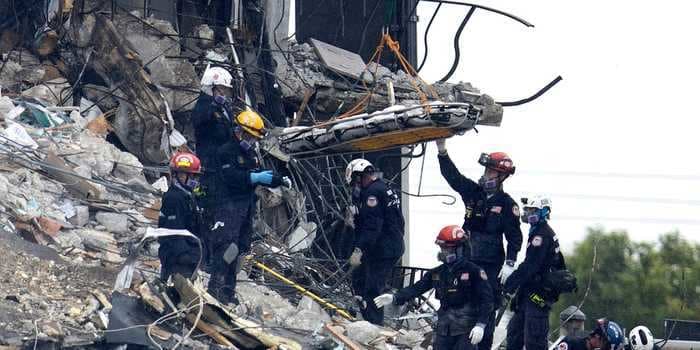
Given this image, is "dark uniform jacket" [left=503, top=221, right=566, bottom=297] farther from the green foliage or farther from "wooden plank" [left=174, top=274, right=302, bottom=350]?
the green foliage

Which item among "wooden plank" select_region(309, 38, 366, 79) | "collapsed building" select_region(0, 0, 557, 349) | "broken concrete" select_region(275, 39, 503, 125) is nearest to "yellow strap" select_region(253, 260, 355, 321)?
"collapsed building" select_region(0, 0, 557, 349)

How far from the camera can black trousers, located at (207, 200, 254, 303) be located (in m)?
16.1

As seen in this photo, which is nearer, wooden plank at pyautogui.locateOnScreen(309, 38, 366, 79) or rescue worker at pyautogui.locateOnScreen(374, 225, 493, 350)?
rescue worker at pyautogui.locateOnScreen(374, 225, 493, 350)

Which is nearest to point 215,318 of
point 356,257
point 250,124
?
point 250,124

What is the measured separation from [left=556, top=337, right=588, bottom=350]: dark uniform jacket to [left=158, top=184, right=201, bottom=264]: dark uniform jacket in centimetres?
360

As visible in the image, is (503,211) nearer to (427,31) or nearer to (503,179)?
(503,179)

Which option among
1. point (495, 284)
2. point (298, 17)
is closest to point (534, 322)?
point (495, 284)

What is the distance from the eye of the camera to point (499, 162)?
16391 mm

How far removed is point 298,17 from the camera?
2445 centimetres

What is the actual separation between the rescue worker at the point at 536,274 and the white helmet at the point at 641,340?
0.94 meters

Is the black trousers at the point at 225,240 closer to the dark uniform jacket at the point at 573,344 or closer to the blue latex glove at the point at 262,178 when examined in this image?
the blue latex glove at the point at 262,178

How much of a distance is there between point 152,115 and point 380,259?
4798 millimetres

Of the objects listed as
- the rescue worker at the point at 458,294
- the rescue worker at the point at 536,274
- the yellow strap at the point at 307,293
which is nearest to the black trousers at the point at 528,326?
the rescue worker at the point at 536,274

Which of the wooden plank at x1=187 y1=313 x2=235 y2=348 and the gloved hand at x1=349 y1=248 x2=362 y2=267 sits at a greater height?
the gloved hand at x1=349 y1=248 x2=362 y2=267
